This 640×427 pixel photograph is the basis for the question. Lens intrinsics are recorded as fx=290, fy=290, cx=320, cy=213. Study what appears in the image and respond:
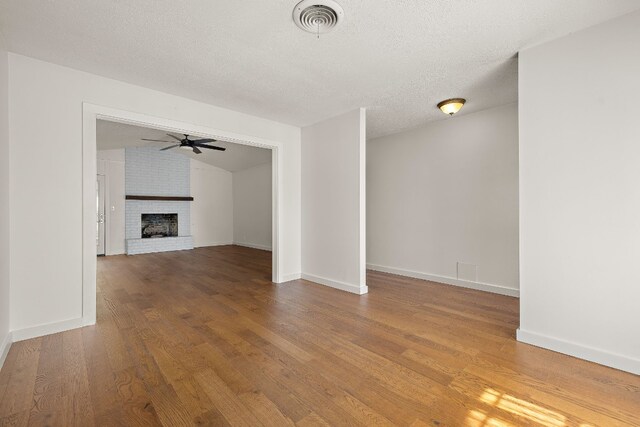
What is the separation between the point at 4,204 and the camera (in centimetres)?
229

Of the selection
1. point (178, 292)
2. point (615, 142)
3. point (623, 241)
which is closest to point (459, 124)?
point (615, 142)

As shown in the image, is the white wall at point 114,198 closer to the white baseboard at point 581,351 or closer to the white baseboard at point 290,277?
the white baseboard at point 290,277

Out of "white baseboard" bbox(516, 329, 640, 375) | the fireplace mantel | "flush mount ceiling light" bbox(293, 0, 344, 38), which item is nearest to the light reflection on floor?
"white baseboard" bbox(516, 329, 640, 375)

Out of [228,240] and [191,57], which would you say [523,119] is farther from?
[228,240]

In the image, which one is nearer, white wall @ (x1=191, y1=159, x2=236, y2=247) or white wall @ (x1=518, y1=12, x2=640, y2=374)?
white wall @ (x1=518, y1=12, x2=640, y2=374)

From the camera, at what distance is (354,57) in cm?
252

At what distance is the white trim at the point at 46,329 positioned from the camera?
8.00 ft

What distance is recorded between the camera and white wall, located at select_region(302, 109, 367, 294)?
3818 mm

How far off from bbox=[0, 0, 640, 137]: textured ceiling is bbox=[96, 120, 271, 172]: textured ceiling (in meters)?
3.09

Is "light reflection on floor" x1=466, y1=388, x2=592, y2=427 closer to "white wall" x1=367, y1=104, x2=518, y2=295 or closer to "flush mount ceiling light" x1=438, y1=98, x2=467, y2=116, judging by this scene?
"white wall" x1=367, y1=104, x2=518, y2=295

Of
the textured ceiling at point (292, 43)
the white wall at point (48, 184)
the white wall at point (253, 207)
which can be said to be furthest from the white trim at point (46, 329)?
the white wall at point (253, 207)

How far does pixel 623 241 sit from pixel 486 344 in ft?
3.88

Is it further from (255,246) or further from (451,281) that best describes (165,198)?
(451,281)

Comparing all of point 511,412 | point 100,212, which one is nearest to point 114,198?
point 100,212
